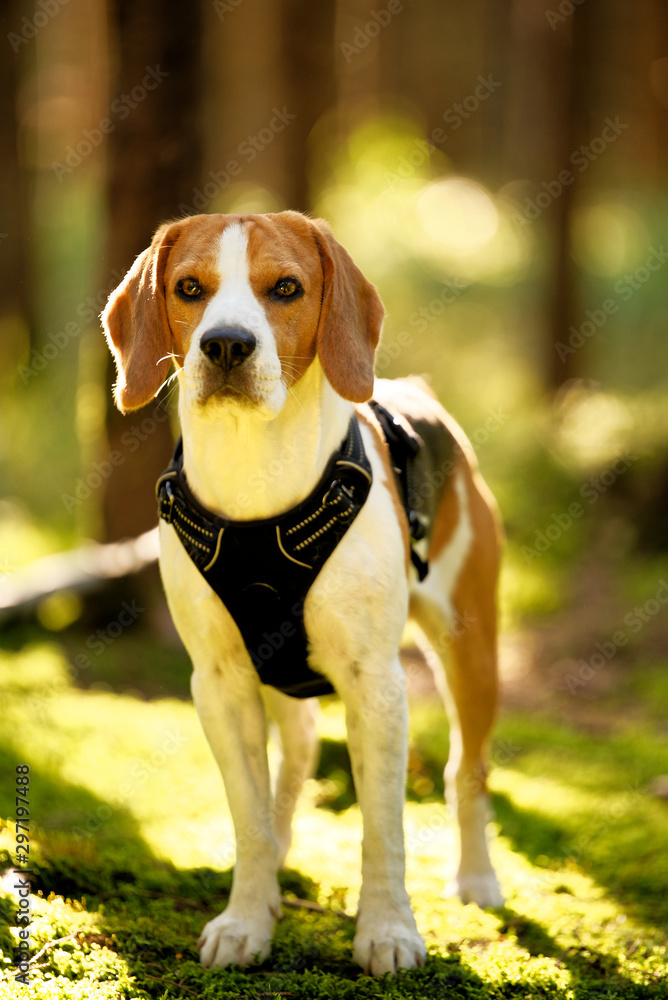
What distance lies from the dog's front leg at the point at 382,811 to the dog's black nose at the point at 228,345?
1057 mm

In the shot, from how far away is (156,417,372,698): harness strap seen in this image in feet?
9.89

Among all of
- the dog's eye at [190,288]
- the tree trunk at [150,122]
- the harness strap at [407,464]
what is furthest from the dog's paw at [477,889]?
the tree trunk at [150,122]

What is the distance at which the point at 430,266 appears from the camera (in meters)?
15.7

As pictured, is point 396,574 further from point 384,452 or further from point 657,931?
point 657,931

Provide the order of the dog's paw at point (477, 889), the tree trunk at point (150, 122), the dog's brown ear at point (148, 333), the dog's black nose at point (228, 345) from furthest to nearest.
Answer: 1. the tree trunk at point (150, 122)
2. the dog's paw at point (477, 889)
3. the dog's brown ear at point (148, 333)
4. the dog's black nose at point (228, 345)

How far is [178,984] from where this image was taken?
9.71 feet

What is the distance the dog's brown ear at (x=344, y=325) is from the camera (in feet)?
9.96

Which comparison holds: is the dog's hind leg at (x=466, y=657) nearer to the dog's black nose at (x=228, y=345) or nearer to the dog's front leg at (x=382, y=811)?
the dog's front leg at (x=382, y=811)

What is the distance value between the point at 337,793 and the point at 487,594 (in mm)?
1451

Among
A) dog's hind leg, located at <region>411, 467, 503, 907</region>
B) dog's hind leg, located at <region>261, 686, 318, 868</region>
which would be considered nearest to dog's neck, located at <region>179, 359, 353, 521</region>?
dog's hind leg, located at <region>411, 467, 503, 907</region>

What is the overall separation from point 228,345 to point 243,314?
117 millimetres

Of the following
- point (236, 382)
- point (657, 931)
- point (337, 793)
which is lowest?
point (657, 931)

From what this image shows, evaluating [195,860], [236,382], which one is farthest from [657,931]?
[236,382]

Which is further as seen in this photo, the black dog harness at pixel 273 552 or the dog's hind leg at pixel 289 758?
the dog's hind leg at pixel 289 758
